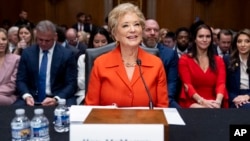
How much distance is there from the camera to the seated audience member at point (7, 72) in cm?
350

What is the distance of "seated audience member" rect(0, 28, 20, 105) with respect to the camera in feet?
11.5

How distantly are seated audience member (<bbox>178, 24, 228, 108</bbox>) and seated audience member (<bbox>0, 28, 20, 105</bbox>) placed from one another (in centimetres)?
159

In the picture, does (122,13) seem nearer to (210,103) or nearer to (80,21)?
(210,103)

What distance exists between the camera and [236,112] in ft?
7.43

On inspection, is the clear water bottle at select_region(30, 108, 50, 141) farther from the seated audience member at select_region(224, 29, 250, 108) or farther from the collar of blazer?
the seated audience member at select_region(224, 29, 250, 108)

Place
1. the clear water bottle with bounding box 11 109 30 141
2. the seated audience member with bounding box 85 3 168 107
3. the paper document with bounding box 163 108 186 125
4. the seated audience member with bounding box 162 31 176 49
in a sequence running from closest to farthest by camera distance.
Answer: the clear water bottle with bounding box 11 109 30 141 → the paper document with bounding box 163 108 186 125 → the seated audience member with bounding box 85 3 168 107 → the seated audience member with bounding box 162 31 176 49

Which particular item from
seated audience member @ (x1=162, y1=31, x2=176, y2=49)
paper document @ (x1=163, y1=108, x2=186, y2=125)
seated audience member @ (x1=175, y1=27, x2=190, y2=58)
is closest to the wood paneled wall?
seated audience member @ (x1=162, y1=31, x2=176, y2=49)

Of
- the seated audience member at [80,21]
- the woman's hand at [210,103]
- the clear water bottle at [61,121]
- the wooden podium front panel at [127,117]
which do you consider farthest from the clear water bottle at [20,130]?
the seated audience member at [80,21]

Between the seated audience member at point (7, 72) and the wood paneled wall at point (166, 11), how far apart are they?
275 inches

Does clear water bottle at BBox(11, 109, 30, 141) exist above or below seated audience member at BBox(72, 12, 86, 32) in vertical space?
below

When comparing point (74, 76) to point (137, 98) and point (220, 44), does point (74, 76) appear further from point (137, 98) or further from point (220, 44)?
point (220, 44)

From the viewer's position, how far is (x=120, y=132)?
52.6 inches

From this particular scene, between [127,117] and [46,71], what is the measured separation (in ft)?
7.36

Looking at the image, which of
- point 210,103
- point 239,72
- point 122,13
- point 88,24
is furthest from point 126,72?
point 88,24
